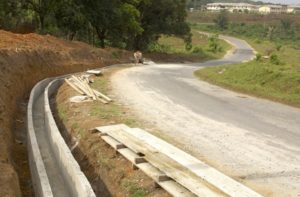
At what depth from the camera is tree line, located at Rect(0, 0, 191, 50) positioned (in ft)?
111

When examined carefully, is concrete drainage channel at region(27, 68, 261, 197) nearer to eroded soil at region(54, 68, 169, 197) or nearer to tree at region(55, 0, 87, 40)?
eroded soil at region(54, 68, 169, 197)

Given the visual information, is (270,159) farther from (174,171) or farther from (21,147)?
(21,147)

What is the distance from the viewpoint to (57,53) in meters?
26.7

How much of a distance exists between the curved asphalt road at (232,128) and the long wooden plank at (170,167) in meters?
0.92

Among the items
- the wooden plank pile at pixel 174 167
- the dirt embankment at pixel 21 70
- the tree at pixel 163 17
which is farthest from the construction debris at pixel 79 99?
the tree at pixel 163 17

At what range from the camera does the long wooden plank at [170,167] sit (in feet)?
23.0

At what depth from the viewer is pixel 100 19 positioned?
39469 millimetres

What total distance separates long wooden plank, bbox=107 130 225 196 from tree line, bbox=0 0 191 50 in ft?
81.2

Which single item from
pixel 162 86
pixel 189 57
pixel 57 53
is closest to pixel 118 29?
pixel 189 57

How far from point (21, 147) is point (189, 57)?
136ft

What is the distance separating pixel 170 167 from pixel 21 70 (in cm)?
1290

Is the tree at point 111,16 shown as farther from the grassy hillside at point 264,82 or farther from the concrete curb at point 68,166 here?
the concrete curb at point 68,166

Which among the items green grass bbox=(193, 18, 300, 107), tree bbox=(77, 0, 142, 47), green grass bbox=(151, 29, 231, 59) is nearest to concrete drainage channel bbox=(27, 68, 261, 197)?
green grass bbox=(193, 18, 300, 107)

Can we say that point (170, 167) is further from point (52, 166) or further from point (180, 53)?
point (180, 53)
